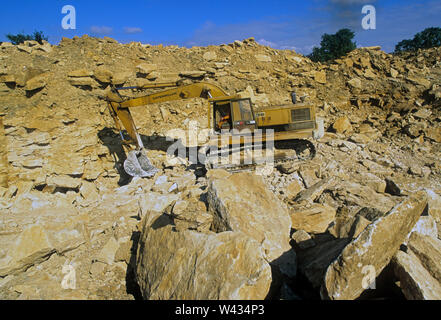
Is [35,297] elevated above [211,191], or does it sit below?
below

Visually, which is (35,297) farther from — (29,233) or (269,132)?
(269,132)

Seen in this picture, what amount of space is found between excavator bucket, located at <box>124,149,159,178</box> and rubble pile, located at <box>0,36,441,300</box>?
29cm

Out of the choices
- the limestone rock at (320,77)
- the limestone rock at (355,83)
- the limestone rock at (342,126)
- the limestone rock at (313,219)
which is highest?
the limestone rock at (320,77)

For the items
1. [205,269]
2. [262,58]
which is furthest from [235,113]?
[262,58]

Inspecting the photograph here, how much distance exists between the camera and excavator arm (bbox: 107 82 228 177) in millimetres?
7285

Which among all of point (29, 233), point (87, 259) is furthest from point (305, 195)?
point (29, 233)

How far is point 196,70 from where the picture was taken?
12.2m

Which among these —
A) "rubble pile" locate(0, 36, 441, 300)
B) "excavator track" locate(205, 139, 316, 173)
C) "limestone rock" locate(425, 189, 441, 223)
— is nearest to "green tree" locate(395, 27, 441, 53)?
"rubble pile" locate(0, 36, 441, 300)

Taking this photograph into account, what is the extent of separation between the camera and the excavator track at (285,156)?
7284 millimetres

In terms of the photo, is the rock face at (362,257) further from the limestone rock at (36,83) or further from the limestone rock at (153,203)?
the limestone rock at (36,83)

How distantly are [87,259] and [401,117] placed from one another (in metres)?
12.3

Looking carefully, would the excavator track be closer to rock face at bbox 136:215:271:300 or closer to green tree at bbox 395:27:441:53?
rock face at bbox 136:215:271:300

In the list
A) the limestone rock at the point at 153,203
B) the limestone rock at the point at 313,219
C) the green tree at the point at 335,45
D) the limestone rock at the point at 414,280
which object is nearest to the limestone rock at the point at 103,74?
the limestone rock at the point at 153,203

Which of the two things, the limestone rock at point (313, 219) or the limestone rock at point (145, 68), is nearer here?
the limestone rock at point (313, 219)
